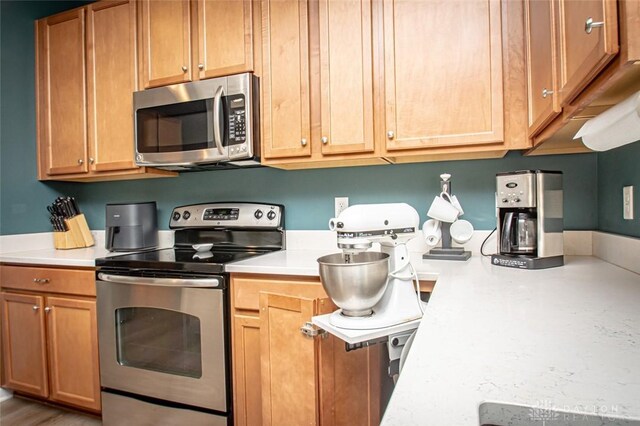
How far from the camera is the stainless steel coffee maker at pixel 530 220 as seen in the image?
1.35 meters

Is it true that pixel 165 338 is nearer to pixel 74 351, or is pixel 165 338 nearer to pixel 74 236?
pixel 74 351

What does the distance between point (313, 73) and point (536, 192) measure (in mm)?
1101

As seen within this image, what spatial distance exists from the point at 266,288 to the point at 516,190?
1.07 m

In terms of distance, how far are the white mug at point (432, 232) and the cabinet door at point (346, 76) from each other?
447 mm

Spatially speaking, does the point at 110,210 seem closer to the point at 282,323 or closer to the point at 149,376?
the point at 149,376

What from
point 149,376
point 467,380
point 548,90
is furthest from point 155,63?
point 467,380

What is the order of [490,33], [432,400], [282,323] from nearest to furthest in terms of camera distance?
[432,400] → [282,323] → [490,33]

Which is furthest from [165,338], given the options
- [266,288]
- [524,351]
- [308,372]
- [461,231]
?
[524,351]

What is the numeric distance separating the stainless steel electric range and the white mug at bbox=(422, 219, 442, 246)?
34.9 inches

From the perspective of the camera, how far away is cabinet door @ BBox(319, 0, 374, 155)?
5.43 feet

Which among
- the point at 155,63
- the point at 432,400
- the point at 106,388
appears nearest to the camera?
the point at 432,400

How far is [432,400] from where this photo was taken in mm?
463

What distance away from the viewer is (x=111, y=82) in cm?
216

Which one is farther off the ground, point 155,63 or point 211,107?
point 155,63
